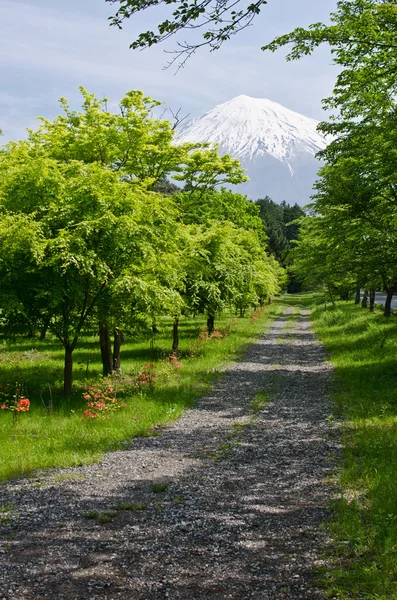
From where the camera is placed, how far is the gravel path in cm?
468

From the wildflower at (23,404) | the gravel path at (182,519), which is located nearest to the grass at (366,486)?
the gravel path at (182,519)

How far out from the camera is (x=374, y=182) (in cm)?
1609

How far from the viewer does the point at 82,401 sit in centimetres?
1402

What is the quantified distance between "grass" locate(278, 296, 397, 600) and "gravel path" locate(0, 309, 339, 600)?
0.84ft

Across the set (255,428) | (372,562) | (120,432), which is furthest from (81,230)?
(372,562)

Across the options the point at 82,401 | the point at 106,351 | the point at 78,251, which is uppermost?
the point at 78,251

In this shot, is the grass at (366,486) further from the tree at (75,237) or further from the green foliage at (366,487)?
the tree at (75,237)

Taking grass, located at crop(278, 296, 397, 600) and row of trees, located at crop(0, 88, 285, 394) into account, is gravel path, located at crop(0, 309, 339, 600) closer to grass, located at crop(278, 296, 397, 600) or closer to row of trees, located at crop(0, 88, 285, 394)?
grass, located at crop(278, 296, 397, 600)

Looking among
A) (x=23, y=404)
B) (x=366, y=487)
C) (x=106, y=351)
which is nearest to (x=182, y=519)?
(x=366, y=487)

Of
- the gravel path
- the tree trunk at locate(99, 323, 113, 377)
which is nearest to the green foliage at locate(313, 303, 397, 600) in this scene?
the gravel path

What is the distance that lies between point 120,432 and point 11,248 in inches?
222

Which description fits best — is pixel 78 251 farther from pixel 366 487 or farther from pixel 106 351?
pixel 366 487

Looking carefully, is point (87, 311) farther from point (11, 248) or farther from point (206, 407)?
point (206, 407)

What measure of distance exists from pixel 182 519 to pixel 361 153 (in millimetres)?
12771
